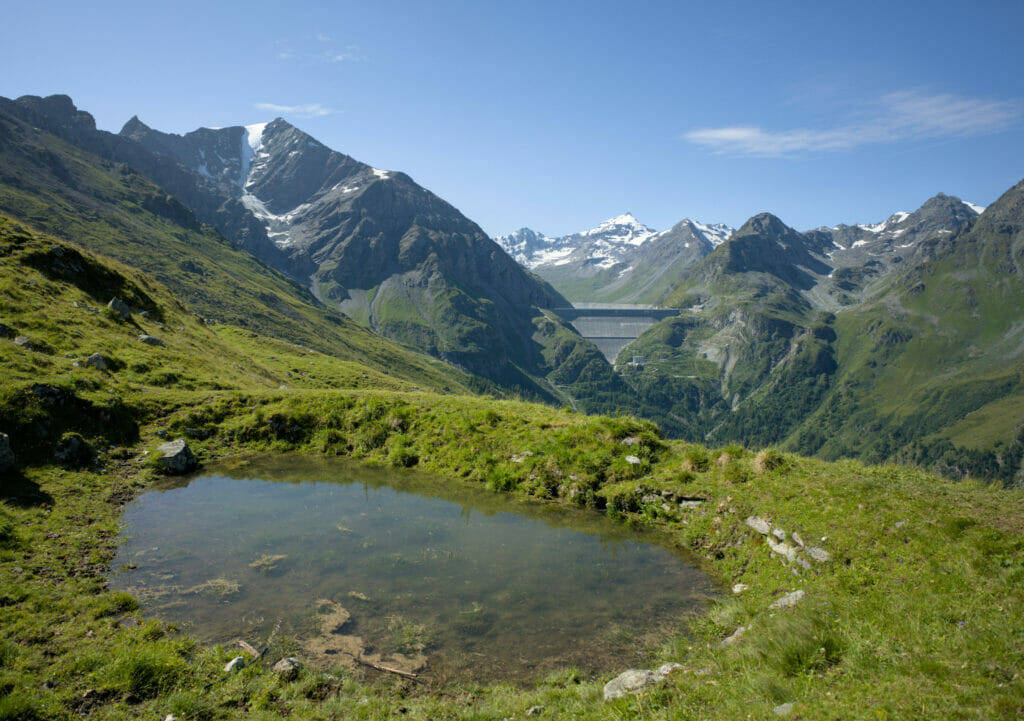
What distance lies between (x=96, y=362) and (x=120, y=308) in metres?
12.1

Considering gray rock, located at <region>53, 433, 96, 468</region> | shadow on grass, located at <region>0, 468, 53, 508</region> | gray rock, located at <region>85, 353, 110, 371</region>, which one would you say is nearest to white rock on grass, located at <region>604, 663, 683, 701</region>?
shadow on grass, located at <region>0, 468, 53, 508</region>

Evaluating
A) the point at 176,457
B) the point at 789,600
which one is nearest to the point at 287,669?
the point at 789,600

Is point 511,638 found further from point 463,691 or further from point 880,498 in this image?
point 880,498

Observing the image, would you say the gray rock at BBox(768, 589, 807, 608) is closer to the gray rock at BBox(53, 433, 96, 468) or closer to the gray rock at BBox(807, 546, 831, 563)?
the gray rock at BBox(807, 546, 831, 563)

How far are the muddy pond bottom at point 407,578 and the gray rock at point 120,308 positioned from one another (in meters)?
20.9

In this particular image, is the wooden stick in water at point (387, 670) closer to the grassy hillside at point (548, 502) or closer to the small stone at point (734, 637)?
the grassy hillside at point (548, 502)

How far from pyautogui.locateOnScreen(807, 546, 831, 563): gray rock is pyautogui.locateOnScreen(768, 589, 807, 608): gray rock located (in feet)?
5.82

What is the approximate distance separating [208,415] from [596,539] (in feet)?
68.2

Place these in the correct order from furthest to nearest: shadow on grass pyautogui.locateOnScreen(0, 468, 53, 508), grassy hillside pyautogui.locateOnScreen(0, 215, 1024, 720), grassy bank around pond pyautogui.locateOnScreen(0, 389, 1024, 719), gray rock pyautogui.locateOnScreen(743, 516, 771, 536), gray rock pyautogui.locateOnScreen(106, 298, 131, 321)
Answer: gray rock pyautogui.locateOnScreen(106, 298, 131, 321) < gray rock pyautogui.locateOnScreen(743, 516, 771, 536) < shadow on grass pyautogui.locateOnScreen(0, 468, 53, 508) < grassy hillside pyautogui.locateOnScreen(0, 215, 1024, 720) < grassy bank around pond pyautogui.locateOnScreen(0, 389, 1024, 719)

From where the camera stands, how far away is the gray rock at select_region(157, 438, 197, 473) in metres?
20.5

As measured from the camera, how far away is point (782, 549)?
1380cm

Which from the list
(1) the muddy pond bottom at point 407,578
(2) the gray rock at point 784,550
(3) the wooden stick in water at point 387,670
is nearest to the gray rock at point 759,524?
(2) the gray rock at point 784,550

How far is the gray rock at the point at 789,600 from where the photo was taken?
36.0 ft

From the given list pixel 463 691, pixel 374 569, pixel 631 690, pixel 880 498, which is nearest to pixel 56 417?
pixel 374 569
